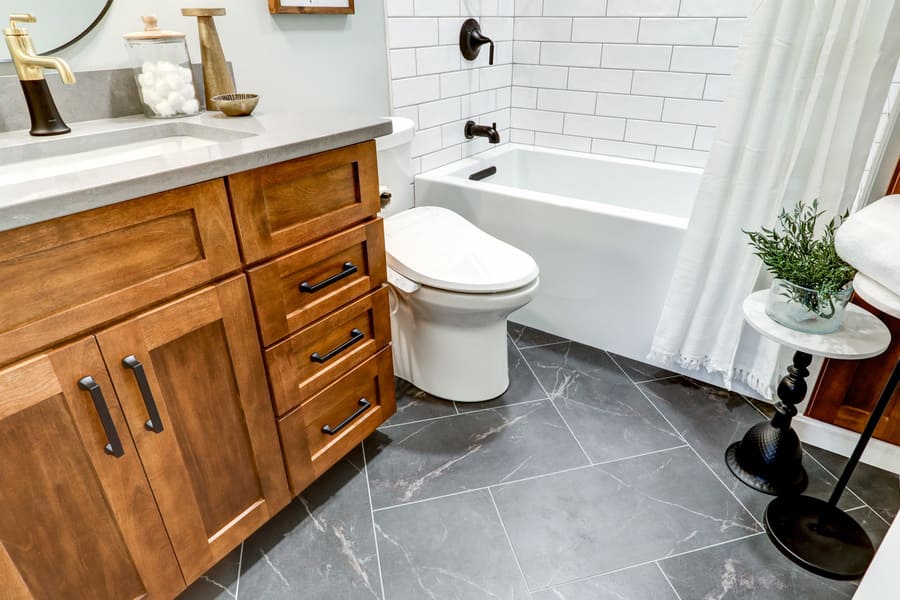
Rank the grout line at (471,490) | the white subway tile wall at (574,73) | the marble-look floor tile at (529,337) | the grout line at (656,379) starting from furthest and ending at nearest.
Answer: the marble-look floor tile at (529,337) → the white subway tile wall at (574,73) → the grout line at (656,379) → the grout line at (471,490)

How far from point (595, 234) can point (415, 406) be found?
0.86m

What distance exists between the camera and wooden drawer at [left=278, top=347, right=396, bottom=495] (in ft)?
4.04

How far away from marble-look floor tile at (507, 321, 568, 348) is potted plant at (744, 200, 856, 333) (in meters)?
0.94

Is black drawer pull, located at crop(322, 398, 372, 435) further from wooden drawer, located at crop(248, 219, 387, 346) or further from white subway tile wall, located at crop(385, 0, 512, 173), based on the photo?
white subway tile wall, located at crop(385, 0, 512, 173)

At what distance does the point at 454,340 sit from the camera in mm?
1688

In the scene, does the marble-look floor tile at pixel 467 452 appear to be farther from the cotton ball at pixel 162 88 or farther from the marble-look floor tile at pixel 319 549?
the cotton ball at pixel 162 88

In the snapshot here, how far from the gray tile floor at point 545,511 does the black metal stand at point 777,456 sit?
0.04m

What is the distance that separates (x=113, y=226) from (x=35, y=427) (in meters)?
0.31

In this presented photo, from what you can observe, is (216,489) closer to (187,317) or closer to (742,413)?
(187,317)

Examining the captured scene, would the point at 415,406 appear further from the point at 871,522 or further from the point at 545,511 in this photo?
the point at 871,522

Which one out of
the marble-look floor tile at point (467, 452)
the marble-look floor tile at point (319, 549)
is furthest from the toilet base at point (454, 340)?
the marble-look floor tile at point (319, 549)

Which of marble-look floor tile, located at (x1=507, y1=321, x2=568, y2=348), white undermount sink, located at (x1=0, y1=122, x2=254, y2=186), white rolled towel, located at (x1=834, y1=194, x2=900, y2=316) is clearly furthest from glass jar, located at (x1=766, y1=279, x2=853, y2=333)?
white undermount sink, located at (x1=0, y1=122, x2=254, y2=186)

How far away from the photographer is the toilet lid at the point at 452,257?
1.51m

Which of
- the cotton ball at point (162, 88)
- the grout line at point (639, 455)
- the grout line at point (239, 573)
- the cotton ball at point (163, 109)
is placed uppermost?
the cotton ball at point (162, 88)
